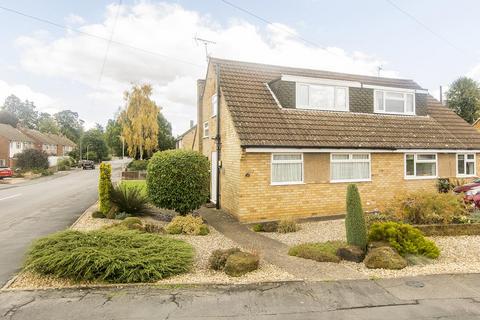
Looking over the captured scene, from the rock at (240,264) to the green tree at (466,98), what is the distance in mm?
36172

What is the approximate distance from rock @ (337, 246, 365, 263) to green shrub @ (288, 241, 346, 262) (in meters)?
0.17

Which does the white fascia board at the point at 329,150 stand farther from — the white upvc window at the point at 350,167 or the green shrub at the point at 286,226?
the green shrub at the point at 286,226

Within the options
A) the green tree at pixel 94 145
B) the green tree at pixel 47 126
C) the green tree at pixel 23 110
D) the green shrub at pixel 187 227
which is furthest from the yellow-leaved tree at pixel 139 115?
the green tree at pixel 23 110

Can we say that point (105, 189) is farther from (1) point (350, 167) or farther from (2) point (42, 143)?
(2) point (42, 143)

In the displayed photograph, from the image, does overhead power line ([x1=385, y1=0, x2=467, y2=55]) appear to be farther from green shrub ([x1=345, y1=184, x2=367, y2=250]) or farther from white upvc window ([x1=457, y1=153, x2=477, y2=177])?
green shrub ([x1=345, y1=184, x2=367, y2=250])

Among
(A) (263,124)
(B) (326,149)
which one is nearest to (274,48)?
(A) (263,124)

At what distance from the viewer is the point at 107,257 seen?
6148 millimetres

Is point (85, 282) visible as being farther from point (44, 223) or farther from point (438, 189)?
point (438, 189)

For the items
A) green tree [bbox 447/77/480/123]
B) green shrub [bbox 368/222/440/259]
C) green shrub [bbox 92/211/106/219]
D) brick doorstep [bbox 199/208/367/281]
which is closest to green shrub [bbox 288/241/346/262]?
brick doorstep [bbox 199/208/367/281]

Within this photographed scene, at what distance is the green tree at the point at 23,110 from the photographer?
289 feet

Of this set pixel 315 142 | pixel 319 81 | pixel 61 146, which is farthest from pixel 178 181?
pixel 61 146

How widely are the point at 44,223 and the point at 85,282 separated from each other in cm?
657

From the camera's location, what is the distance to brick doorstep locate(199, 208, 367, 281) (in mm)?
6484

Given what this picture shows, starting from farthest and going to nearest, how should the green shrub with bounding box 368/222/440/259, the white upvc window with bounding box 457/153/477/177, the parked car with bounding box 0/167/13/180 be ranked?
the parked car with bounding box 0/167/13/180
the white upvc window with bounding box 457/153/477/177
the green shrub with bounding box 368/222/440/259
